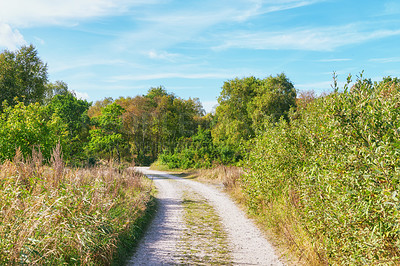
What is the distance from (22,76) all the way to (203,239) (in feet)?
102

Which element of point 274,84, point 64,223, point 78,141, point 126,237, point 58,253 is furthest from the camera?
point 78,141

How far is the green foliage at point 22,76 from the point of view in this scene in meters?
29.5

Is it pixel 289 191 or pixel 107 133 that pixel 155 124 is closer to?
pixel 107 133

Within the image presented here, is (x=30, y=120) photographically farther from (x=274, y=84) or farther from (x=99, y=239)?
(x=274, y=84)

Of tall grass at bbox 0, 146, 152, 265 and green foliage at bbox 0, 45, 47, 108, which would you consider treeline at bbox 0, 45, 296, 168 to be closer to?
green foliage at bbox 0, 45, 47, 108

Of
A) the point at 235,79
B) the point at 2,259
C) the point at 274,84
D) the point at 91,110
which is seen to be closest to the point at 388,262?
the point at 2,259

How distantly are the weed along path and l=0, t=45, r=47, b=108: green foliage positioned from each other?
25545 mm

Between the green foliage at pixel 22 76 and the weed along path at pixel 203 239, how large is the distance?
2555 centimetres

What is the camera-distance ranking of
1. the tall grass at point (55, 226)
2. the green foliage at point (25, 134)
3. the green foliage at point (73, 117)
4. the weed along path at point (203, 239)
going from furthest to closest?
1. the green foliage at point (73, 117)
2. the green foliage at point (25, 134)
3. the weed along path at point (203, 239)
4. the tall grass at point (55, 226)

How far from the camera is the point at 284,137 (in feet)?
28.9

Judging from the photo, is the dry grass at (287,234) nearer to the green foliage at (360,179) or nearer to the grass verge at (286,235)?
the grass verge at (286,235)

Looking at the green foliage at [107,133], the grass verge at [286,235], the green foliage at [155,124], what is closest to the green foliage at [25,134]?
the grass verge at [286,235]

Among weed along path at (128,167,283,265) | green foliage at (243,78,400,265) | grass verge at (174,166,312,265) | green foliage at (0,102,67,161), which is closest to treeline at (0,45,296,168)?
green foliage at (0,102,67,161)

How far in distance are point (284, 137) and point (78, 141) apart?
35861mm
